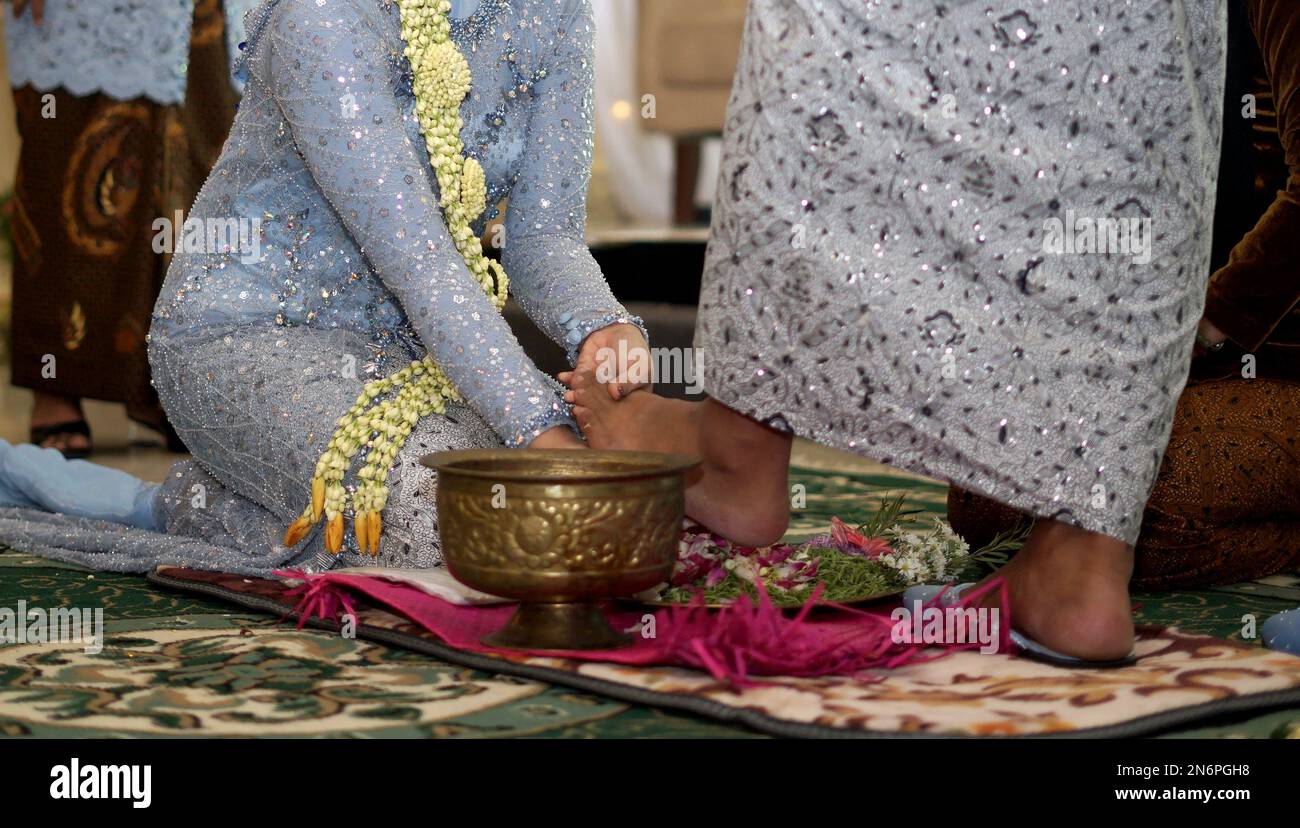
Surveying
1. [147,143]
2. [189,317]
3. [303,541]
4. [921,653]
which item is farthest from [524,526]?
[147,143]

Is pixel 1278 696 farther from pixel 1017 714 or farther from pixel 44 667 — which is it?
pixel 44 667

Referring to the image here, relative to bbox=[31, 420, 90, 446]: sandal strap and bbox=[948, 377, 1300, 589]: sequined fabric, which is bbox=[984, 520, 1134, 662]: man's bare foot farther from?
bbox=[31, 420, 90, 446]: sandal strap

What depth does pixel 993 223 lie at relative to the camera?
141cm

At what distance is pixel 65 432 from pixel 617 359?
1.82m

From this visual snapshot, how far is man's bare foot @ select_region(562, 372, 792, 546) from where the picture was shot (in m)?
1.54

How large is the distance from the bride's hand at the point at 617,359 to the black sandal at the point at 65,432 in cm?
170

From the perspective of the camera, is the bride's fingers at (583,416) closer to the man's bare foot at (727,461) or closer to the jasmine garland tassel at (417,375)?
the man's bare foot at (727,461)

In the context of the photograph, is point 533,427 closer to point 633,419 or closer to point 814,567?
point 633,419

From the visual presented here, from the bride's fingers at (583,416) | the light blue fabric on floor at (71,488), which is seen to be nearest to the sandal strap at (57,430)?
the light blue fabric on floor at (71,488)

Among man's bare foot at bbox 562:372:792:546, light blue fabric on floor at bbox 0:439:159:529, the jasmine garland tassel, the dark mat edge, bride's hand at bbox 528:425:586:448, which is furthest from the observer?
light blue fabric on floor at bbox 0:439:159:529

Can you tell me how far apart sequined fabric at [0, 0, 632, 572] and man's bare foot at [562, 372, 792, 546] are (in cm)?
11

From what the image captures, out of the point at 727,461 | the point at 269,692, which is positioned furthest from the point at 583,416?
the point at 269,692

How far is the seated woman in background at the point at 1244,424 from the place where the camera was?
1861 millimetres

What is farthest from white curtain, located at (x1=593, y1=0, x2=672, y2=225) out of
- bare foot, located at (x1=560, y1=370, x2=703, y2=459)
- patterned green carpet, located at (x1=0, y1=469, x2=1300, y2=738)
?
patterned green carpet, located at (x1=0, y1=469, x2=1300, y2=738)
